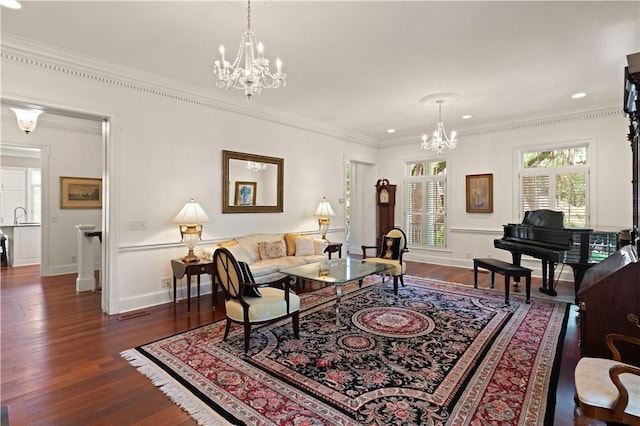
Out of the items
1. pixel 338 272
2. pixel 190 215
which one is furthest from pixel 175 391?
pixel 190 215

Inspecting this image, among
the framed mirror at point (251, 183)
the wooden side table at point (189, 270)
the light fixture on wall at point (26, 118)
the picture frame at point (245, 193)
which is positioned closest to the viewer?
the wooden side table at point (189, 270)

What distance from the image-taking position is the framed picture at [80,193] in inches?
254

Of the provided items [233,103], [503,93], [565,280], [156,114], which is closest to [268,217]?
[233,103]

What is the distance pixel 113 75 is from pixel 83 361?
320 centimetres

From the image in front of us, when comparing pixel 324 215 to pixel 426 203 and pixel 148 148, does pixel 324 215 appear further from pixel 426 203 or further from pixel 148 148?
pixel 148 148

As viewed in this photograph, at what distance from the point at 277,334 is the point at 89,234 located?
3898 millimetres

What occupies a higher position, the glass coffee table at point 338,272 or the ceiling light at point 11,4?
the ceiling light at point 11,4

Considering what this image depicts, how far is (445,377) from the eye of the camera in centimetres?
246

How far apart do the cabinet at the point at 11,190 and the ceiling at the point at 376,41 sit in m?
6.40

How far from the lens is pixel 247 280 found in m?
2.97

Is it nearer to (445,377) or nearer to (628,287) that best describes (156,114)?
(445,377)

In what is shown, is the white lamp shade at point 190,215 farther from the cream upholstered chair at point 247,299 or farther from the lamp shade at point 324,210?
the lamp shade at point 324,210

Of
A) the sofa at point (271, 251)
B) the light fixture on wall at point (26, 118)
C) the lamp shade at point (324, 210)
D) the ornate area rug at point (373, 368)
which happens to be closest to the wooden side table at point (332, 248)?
the sofa at point (271, 251)

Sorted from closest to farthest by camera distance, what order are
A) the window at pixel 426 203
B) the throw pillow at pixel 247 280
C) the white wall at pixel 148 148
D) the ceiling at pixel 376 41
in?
1. the ceiling at pixel 376 41
2. the throw pillow at pixel 247 280
3. the white wall at pixel 148 148
4. the window at pixel 426 203
